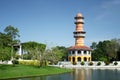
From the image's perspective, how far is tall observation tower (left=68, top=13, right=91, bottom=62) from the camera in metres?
98.6

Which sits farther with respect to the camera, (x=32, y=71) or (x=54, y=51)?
(x=54, y=51)

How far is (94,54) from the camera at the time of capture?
110125 millimetres

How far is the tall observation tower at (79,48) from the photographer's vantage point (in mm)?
98625

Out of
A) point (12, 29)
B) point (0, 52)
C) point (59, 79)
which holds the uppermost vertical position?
point (12, 29)

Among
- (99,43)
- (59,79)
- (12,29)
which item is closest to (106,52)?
(99,43)

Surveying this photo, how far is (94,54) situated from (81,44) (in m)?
9.98

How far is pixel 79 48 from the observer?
9838cm

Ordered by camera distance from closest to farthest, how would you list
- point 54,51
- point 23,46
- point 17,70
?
point 17,70, point 54,51, point 23,46

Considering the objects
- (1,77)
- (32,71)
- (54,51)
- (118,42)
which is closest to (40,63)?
(54,51)

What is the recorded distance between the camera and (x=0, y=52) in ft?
145

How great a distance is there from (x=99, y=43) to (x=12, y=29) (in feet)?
186

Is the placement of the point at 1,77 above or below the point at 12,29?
below

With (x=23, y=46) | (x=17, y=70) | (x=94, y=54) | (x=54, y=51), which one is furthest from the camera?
(x=94, y=54)

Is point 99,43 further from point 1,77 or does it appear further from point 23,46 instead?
point 1,77
